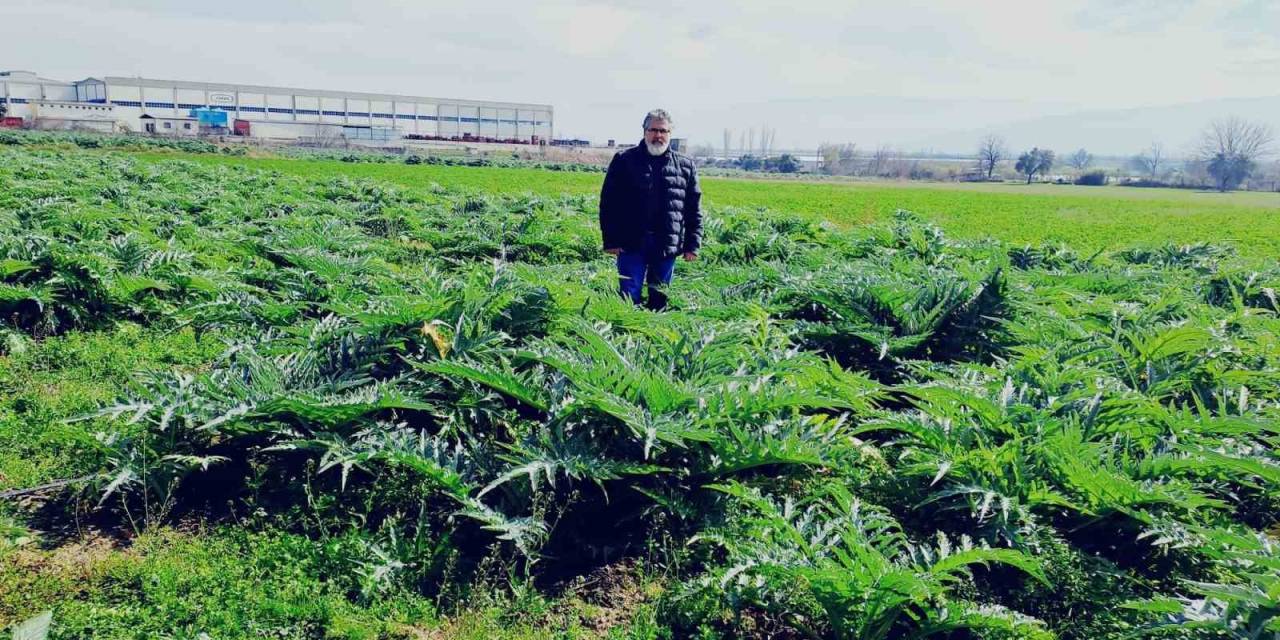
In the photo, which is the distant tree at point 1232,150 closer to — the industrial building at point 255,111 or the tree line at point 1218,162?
the tree line at point 1218,162

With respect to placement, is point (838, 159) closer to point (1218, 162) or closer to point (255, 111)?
point (1218, 162)

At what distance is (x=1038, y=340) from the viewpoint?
5.20 m

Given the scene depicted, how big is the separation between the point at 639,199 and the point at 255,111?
331 ft

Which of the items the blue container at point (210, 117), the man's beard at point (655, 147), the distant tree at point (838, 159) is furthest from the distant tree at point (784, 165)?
the man's beard at point (655, 147)

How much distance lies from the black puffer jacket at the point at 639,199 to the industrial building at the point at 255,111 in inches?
3134

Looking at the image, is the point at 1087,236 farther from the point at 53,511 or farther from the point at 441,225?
the point at 53,511

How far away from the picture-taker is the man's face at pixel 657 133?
20.8 feet

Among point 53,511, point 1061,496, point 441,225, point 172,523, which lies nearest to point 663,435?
point 1061,496

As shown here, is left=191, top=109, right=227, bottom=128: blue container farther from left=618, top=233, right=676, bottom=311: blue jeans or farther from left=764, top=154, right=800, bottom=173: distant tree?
left=618, top=233, right=676, bottom=311: blue jeans

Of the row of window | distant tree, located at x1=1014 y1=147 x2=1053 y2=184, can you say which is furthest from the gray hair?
distant tree, located at x1=1014 y1=147 x2=1053 y2=184

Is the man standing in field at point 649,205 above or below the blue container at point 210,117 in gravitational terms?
below

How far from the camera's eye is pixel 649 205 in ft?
21.5

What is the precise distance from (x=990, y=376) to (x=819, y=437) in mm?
1528

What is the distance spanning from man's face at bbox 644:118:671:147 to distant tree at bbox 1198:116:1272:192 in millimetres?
95871
